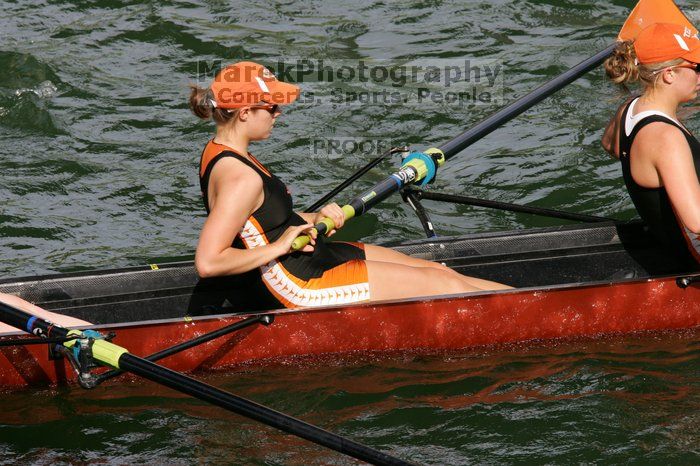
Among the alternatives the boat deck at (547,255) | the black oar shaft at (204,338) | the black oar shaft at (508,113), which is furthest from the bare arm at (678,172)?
the black oar shaft at (204,338)

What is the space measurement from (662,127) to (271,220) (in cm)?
217

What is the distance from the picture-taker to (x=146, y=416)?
5848 millimetres

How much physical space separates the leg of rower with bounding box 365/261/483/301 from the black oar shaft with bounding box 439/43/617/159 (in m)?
1.18

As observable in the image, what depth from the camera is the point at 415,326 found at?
235 inches

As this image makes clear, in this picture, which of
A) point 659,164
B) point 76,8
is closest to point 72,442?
point 659,164

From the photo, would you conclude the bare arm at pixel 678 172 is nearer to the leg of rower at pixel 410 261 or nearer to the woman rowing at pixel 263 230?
the leg of rower at pixel 410 261

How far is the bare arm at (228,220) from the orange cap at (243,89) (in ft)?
1.01

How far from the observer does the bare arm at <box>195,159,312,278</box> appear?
16.9ft

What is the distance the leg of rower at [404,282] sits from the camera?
5.85 metres

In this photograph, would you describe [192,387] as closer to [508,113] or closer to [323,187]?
[508,113]

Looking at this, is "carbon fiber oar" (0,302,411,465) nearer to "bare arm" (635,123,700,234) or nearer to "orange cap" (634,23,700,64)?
"bare arm" (635,123,700,234)

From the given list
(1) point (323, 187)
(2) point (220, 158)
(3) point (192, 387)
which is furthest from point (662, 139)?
(1) point (323, 187)

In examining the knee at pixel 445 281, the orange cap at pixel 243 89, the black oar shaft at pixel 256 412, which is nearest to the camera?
Answer: the black oar shaft at pixel 256 412

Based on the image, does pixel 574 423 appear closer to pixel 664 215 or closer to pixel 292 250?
pixel 664 215
